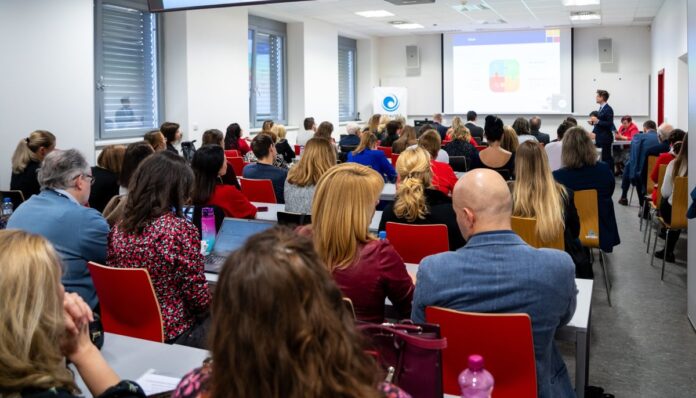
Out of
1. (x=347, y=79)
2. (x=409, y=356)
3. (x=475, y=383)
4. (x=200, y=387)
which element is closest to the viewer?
(x=200, y=387)

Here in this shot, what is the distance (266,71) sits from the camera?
1258 centimetres

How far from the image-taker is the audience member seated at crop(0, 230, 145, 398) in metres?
1.35

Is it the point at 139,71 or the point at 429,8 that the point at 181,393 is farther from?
the point at 429,8

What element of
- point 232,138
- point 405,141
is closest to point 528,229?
point 405,141

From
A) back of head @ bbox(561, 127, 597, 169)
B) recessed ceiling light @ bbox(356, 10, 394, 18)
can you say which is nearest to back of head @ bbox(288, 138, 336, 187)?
back of head @ bbox(561, 127, 597, 169)

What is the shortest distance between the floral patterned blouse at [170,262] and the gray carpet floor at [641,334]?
215 cm

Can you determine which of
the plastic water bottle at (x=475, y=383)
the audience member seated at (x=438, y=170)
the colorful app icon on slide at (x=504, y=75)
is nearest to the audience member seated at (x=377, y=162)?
the audience member seated at (x=438, y=170)

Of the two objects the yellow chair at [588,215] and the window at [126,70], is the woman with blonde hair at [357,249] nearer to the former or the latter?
A: the yellow chair at [588,215]

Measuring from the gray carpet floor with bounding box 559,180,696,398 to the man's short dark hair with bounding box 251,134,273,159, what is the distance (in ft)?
9.65

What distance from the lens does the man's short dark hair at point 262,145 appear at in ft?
19.2

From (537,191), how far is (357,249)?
1843 millimetres

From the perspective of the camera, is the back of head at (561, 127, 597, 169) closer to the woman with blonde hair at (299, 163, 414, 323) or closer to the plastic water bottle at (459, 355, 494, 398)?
the woman with blonde hair at (299, 163, 414, 323)

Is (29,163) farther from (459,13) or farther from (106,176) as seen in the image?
(459,13)

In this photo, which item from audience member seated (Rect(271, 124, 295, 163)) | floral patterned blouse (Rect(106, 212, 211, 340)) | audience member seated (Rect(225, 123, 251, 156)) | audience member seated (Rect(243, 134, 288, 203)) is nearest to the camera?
floral patterned blouse (Rect(106, 212, 211, 340))
